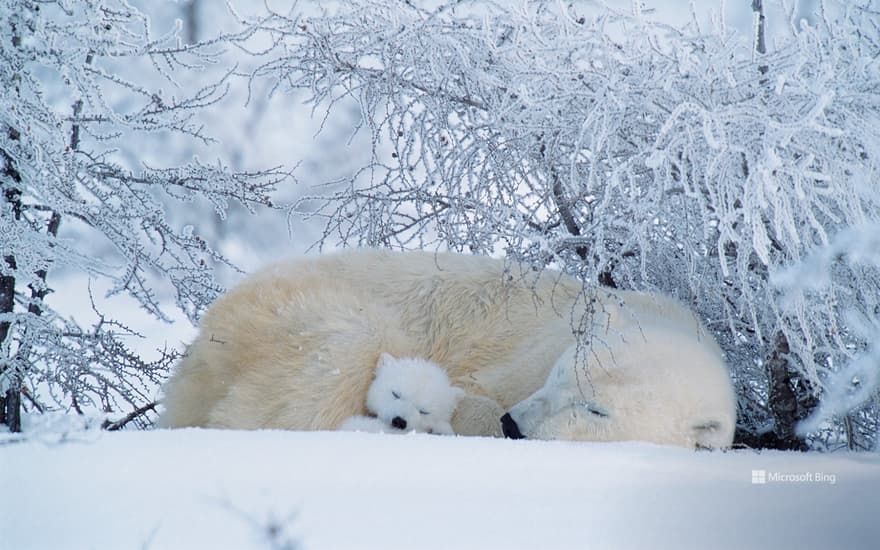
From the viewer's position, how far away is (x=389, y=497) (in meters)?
1.98

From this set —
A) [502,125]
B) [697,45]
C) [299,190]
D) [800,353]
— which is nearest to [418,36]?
[502,125]

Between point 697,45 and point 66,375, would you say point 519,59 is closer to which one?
point 697,45

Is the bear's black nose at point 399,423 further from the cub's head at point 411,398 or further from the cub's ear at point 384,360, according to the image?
the cub's ear at point 384,360

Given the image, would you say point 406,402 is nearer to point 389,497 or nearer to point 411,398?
point 411,398

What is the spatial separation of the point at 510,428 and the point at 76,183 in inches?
88.5

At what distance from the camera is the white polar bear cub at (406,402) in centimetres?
341

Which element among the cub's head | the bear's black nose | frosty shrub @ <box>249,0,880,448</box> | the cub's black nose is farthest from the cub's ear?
frosty shrub @ <box>249,0,880,448</box>

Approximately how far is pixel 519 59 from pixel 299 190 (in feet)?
21.5

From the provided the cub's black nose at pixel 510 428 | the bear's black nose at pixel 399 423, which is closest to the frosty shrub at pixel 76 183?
the bear's black nose at pixel 399 423

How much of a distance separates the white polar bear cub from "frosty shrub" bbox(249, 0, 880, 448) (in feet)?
2.15

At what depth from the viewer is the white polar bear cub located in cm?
341

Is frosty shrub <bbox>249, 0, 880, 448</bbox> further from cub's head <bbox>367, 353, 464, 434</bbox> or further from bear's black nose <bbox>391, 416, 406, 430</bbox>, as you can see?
bear's black nose <bbox>391, 416, 406, 430</bbox>

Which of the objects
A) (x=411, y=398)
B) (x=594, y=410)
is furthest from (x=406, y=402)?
(x=594, y=410)

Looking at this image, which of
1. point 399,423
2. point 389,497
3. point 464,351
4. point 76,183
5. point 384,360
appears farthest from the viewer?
point 76,183
